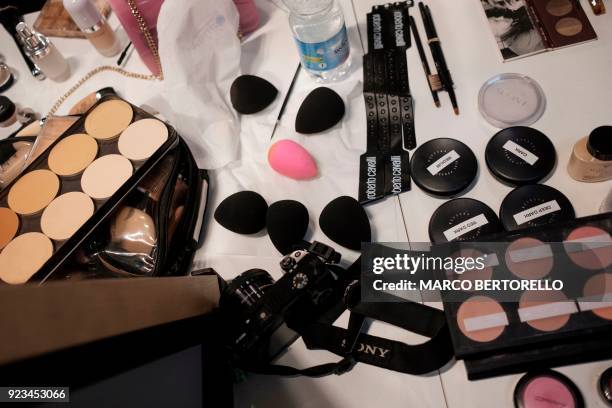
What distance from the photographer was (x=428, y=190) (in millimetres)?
760

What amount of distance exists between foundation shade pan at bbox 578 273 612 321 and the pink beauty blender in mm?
436

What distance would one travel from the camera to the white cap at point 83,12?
95cm

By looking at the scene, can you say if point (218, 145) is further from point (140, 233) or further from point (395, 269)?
point (395, 269)

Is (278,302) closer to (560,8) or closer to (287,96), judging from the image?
(287,96)

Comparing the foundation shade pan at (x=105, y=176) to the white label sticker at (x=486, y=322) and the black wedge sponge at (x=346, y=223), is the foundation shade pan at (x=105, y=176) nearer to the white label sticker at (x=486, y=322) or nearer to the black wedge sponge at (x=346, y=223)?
the black wedge sponge at (x=346, y=223)

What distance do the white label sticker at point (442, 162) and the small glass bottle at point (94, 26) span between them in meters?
0.75

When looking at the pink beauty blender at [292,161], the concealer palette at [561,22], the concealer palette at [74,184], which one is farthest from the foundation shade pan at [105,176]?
the concealer palette at [561,22]

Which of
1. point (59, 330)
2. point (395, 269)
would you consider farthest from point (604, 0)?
point (59, 330)

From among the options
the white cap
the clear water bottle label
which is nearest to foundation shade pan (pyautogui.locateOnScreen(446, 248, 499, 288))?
the clear water bottle label

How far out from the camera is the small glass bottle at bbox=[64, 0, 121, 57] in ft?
3.14

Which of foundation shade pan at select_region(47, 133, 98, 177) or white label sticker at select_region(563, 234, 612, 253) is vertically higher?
foundation shade pan at select_region(47, 133, 98, 177)

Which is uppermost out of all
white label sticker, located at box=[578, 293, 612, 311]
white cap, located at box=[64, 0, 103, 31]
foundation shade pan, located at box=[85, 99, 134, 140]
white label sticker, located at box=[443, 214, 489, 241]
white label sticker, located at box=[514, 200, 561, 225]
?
white cap, located at box=[64, 0, 103, 31]

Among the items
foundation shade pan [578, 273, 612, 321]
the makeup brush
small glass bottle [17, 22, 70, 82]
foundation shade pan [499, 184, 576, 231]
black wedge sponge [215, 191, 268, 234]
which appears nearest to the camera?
foundation shade pan [578, 273, 612, 321]

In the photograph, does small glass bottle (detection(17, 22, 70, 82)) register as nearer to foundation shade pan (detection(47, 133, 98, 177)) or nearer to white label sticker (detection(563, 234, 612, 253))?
foundation shade pan (detection(47, 133, 98, 177))
